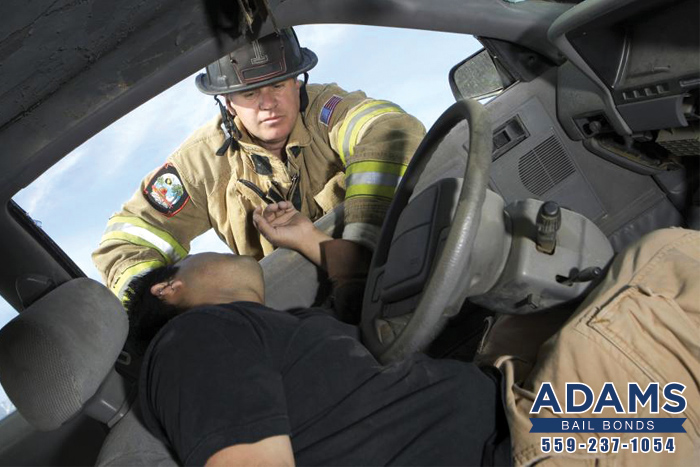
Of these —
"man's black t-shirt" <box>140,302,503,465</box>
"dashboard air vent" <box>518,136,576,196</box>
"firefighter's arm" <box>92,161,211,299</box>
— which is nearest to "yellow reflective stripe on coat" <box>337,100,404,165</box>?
"dashboard air vent" <box>518,136,576,196</box>

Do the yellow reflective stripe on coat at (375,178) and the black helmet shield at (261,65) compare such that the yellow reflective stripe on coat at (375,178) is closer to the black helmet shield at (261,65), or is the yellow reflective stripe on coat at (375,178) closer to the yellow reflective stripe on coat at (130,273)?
the black helmet shield at (261,65)

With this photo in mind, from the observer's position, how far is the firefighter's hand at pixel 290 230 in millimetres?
1940

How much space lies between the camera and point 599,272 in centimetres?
133

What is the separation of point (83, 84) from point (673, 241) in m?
1.11

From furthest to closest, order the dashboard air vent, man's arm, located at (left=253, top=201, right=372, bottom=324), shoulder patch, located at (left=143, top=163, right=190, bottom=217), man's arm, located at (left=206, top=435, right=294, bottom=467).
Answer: shoulder patch, located at (left=143, top=163, right=190, bottom=217) → the dashboard air vent → man's arm, located at (left=253, top=201, right=372, bottom=324) → man's arm, located at (left=206, top=435, right=294, bottom=467)

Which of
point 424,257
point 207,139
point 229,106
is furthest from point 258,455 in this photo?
point 207,139

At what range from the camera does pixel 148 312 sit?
1.67 metres

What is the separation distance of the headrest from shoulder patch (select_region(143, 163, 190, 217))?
1359 millimetres

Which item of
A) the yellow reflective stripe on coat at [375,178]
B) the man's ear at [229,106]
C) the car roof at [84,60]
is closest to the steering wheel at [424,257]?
the yellow reflective stripe on coat at [375,178]

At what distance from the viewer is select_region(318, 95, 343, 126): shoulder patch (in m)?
2.47

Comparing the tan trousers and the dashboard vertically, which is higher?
the dashboard

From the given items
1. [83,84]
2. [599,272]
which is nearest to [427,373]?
[599,272]

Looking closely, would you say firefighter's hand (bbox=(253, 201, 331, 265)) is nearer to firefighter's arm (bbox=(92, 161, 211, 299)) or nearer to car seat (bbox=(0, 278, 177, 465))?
firefighter's arm (bbox=(92, 161, 211, 299))

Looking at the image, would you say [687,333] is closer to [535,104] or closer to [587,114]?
[587,114]
